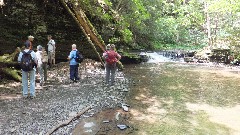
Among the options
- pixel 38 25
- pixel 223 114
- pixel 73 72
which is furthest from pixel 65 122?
pixel 38 25

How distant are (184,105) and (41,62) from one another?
6.14 meters

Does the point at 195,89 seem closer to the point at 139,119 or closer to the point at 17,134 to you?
the point at 139,119

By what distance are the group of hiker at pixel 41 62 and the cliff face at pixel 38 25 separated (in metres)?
2.23

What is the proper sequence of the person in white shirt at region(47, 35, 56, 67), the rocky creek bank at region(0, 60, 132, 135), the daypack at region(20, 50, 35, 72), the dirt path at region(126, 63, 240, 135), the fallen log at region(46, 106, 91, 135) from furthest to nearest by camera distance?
1. the person in white shirt at region(47, 35, 56, 67)
2. the daypack at region(20, 50, 35, 72)
3. the dirt path at region(126, 63, 240, 135)
4. the rocky creek bank at region(0, 60, 132, 135)
5. the fallen log at region(46, 106, 91, 135)

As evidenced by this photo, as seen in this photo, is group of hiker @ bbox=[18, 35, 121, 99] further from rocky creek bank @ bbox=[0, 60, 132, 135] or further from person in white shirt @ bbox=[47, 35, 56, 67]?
rocky creek bank @ bbox=[0, 60, 132, 135]

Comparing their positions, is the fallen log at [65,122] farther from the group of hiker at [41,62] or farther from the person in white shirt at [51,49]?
the person in white shirt at [51,49]

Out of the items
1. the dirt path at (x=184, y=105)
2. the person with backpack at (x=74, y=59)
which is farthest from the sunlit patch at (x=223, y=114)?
the person with backpack at (x=74, y=59)

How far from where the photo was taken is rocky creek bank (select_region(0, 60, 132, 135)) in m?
7.55

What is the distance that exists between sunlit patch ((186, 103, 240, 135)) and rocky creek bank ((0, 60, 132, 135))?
285 cm

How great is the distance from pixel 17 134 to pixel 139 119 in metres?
3.80

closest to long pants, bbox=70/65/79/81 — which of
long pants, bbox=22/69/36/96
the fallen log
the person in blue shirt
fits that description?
the person in blue shirt

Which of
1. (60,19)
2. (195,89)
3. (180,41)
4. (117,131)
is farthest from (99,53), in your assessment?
(180,41)

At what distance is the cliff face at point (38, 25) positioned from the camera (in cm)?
1614

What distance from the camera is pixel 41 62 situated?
11.8 metres
